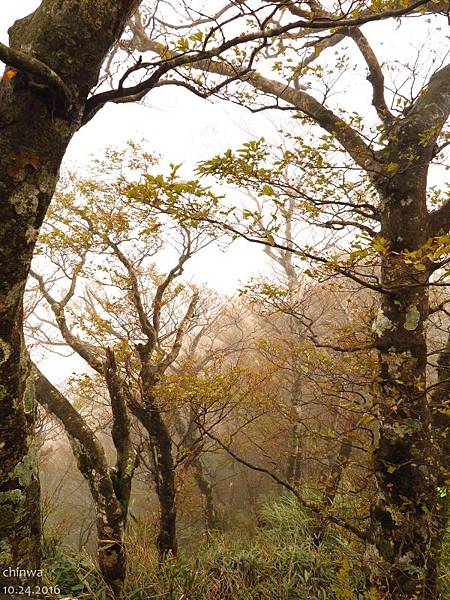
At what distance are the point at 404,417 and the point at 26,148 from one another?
11.1 ft

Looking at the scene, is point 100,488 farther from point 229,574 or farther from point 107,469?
point 229,574

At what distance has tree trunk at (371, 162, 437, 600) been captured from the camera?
2963mm

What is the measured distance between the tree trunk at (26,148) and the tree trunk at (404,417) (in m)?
2.37

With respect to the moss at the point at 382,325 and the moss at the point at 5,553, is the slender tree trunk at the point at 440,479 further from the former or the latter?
the moss at the point at 5,553

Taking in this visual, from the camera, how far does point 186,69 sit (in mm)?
3172

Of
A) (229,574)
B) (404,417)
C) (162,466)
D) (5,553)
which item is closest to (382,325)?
(404,417)

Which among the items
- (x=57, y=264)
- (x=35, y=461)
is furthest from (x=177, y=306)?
(x=35, y=461)

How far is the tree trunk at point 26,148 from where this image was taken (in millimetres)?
1540

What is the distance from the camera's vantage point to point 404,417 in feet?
10.4

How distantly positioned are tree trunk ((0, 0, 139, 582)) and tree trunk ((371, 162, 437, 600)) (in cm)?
237

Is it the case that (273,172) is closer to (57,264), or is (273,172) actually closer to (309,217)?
(309,217)

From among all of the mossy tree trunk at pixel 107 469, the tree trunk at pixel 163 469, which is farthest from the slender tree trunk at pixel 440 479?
the tree trunk at pixel 163 469

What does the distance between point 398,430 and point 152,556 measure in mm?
4136

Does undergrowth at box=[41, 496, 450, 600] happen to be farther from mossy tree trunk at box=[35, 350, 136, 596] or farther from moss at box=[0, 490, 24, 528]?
moss at box=[0, 490, 24, 528]
